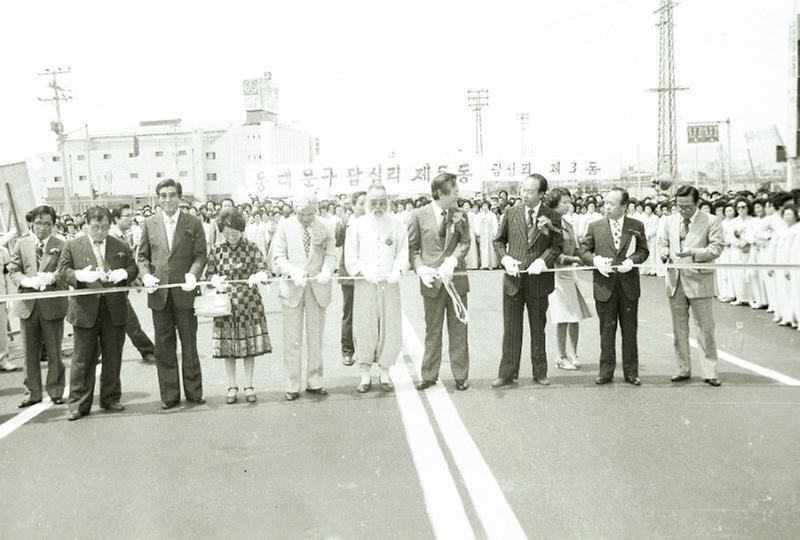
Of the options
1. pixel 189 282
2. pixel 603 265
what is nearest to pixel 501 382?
pixel 603 265

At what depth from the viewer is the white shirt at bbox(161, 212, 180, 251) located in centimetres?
752

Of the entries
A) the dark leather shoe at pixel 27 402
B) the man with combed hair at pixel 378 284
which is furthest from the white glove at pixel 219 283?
the dark leather shoe at pixel 27 402

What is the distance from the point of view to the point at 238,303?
7.50 meters

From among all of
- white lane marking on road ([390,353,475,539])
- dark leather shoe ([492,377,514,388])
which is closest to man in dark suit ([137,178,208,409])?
white lane marking on road ([390,353,475,539])

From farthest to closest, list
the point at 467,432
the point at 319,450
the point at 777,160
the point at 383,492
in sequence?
the point at 777,160 < the point at 467,432 < the point at 319,450 < the point at 383,492

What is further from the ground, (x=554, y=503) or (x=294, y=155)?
(x=294, y=155)

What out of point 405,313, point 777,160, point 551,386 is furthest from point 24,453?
point 777,160

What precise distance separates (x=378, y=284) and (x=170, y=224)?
213 centimetres

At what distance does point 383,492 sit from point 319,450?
1.06m

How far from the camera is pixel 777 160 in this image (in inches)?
699

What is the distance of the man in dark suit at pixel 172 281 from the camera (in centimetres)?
740

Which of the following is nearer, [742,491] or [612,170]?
[742,491]

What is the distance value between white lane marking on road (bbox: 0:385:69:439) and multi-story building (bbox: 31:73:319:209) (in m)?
73.2

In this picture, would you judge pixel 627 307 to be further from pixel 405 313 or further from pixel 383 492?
pixel 405 313
